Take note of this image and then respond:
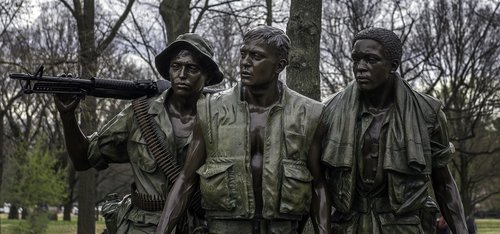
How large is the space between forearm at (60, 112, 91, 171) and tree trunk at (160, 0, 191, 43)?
10764 mm

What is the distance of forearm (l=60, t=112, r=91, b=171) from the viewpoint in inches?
213

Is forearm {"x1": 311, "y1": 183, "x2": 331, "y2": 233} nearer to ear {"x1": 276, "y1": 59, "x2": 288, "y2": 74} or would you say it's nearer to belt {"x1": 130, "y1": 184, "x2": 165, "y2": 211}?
ear {"x1": 276, "y1": 59, "x2": 288, "y2": 74}

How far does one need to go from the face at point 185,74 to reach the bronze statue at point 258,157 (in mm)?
840

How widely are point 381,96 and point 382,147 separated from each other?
1.03 ft

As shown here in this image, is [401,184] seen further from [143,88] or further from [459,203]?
[143,88]

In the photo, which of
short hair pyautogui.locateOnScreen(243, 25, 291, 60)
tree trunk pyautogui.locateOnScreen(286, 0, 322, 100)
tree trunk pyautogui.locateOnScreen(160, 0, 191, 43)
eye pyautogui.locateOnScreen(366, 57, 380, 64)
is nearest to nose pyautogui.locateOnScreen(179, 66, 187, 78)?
short hair pyautogui.locateOnScreen(243, 25, 291, 60)

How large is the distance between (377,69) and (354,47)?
0.19 meters

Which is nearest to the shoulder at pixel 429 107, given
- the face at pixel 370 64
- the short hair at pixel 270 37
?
the face at pixel 370 64

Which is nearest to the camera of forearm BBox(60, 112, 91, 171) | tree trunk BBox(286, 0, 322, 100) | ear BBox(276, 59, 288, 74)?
ear BBox(276, 59, 288, 74)

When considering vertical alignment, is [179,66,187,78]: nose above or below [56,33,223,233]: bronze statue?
above

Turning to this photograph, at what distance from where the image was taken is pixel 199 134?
4.45 metres

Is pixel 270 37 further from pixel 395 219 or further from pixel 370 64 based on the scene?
pixel 395 219

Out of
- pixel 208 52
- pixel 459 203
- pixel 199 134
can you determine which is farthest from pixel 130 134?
pixel 459 203

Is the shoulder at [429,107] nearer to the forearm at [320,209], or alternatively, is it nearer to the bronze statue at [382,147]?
the bronze statue at [382,147]
